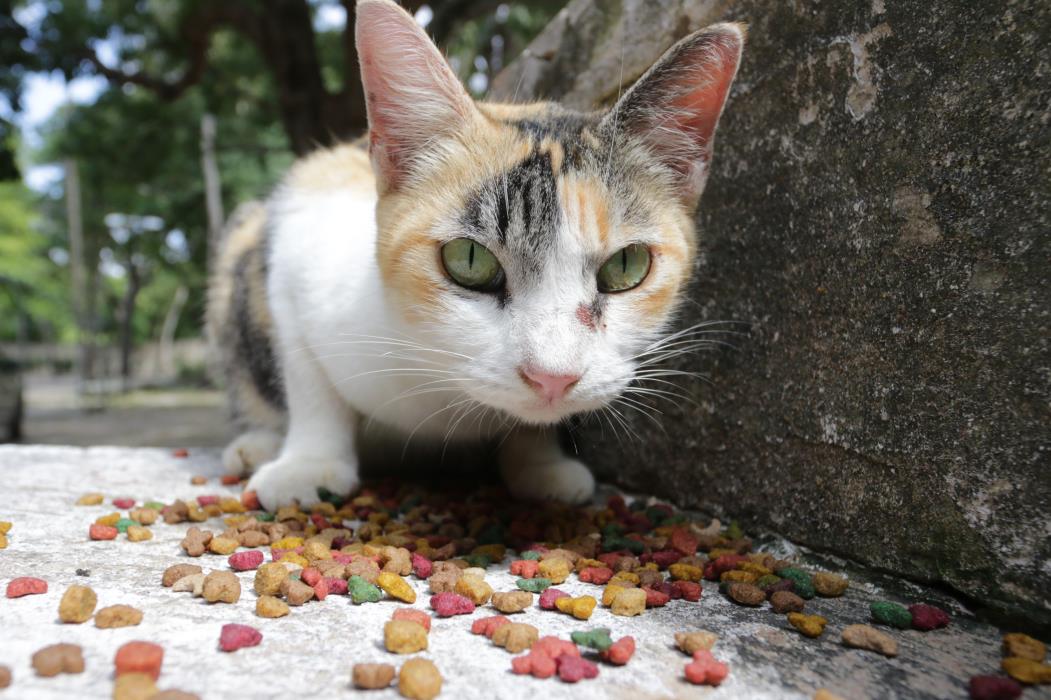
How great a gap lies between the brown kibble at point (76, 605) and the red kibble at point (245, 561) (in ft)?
1.07

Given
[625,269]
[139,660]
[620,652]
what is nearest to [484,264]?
[625,269]

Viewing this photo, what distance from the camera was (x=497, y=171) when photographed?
1640 mm

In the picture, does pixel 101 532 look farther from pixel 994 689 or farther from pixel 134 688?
pixel 994 689

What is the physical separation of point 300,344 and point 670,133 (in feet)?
4.18

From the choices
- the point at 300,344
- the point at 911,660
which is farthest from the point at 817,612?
the point at 300,344

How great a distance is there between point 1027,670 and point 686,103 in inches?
52.7

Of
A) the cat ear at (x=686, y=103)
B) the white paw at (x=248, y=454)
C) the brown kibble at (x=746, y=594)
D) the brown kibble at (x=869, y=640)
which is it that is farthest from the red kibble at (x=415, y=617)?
the white paw at (x=248, y=454)

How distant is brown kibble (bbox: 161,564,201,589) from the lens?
52.4 inches

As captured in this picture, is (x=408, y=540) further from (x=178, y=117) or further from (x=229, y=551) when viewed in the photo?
(x=178, y=117)

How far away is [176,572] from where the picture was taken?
134 cm

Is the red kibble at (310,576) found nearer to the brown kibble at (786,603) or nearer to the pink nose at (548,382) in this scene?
the pink nose at (548,382)

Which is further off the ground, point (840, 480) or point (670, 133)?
point (670, 133)

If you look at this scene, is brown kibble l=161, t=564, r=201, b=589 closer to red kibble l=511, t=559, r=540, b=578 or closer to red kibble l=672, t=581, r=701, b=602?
red kibble l=511, t=559, r=540, b=578

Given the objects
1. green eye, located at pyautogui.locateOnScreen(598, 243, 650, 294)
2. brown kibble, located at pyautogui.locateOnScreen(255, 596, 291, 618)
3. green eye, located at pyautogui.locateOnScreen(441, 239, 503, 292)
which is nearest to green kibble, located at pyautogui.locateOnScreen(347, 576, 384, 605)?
brown kibble, located at pyautogui.locateOnScreen(255, 596, 291, 618)
